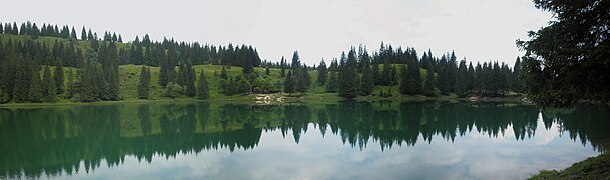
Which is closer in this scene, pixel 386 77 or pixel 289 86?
pixel 289 86

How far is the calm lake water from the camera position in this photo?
2341 cm

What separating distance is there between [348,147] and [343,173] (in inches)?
406

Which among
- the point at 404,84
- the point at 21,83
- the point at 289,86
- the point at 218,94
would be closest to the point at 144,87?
the point at 218,94

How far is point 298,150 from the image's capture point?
1286 inches

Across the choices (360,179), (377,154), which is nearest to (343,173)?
(360,179)

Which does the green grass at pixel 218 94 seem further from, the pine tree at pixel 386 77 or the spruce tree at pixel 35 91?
the spruce tree at pixel 35 91

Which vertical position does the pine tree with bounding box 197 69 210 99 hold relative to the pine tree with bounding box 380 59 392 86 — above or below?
below

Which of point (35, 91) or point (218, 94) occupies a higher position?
point (35, 91)

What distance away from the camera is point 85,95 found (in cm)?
11381

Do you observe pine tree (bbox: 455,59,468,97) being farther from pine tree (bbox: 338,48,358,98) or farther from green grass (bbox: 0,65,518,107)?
pine tree (bbox: 338,48,358,98)

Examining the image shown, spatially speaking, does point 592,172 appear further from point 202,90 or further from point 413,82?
point 202,90

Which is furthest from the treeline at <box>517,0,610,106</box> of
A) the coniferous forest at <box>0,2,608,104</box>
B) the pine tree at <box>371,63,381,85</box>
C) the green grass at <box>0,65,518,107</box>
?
the pine tree at <box>371,63,381,85</box>

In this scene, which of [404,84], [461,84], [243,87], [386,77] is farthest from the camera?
[386,77]

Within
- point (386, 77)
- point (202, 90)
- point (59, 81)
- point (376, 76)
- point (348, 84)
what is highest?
point (376, 76)
